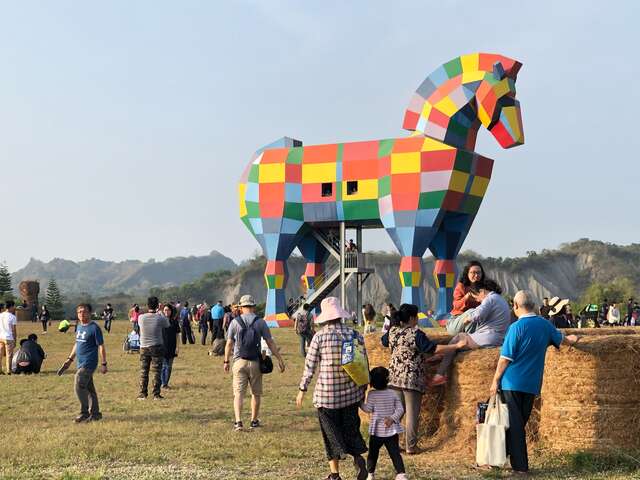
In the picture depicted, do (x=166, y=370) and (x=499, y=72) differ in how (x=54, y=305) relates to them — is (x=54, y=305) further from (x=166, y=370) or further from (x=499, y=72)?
(x=166, y=370)

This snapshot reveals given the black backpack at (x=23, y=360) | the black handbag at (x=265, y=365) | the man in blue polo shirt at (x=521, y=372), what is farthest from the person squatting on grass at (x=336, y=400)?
the black backpack at (x=23, y=360)

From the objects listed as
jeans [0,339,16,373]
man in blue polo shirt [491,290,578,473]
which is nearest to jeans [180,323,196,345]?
jeans [0,339,16,373]

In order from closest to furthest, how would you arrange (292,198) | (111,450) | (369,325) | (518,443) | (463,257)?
(518,443)
(111,450)
(369,325)
(292,198)
(463,257)

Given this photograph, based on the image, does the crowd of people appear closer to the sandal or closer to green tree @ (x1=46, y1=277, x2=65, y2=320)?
the sandal

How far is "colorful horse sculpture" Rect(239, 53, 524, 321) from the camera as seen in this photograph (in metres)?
30.6

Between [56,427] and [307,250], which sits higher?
[307,250]

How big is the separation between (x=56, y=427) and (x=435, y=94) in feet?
77.7

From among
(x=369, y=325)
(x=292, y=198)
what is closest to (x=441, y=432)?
(x=369, y=325)

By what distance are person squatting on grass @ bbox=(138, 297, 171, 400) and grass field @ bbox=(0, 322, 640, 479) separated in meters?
0.41

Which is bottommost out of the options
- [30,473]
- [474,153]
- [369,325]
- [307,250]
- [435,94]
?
[30,473]

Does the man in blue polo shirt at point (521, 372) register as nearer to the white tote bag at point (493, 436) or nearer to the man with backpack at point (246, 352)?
the white tote bag at point (493, 436)

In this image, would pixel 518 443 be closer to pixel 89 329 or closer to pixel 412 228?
pixel 89 329

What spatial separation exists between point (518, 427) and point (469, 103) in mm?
24363

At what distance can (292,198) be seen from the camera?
34344mm
